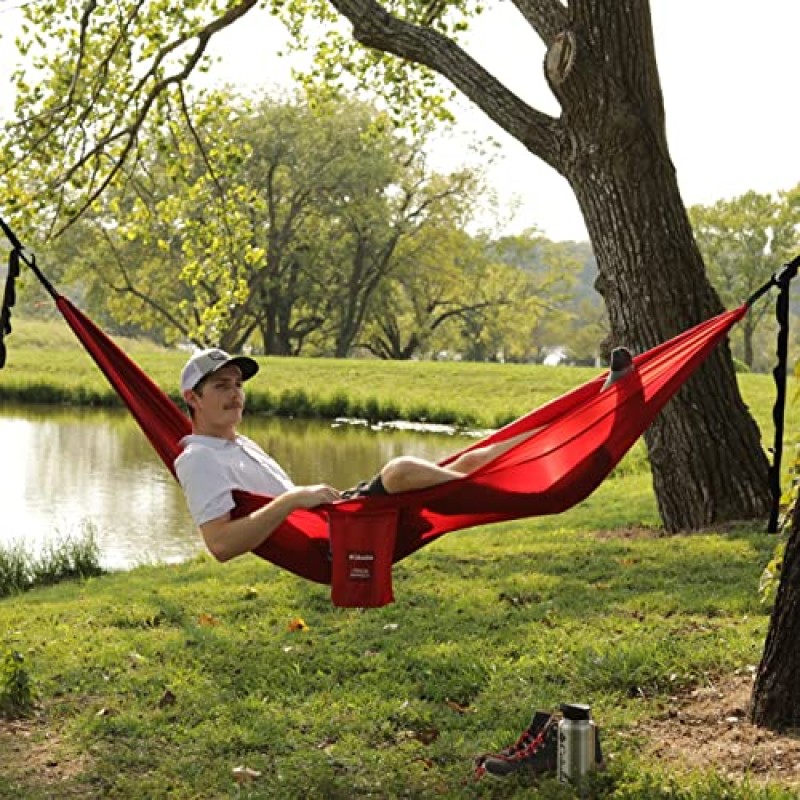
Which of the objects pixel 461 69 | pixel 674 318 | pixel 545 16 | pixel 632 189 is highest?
pixel 545 16

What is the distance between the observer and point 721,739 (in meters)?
3.15

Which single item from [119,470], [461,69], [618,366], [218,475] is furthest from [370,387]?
[218,475]

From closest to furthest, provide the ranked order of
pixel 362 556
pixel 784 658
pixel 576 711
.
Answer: pixel 576 711, pixel 784 658, pixel 362 556

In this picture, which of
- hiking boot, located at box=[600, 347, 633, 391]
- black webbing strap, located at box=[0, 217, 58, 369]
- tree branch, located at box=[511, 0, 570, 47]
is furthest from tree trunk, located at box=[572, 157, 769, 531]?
black webbing strap, located at box=[0, 217, 58, 369]

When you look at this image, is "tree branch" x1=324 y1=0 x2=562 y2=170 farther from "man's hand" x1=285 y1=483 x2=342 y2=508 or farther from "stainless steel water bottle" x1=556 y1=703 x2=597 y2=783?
"stainless steel water bottle" x1=556 y1=703 x2=597 y2=783

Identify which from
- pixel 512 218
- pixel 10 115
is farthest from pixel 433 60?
pixel 512 218

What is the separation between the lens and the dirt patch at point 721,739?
2.96 metres

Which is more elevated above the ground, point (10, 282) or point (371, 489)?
point (10, 282)

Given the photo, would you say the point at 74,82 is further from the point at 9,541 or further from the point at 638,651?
the point at 638,651

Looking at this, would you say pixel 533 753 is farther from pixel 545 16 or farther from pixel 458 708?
pixel 545 16

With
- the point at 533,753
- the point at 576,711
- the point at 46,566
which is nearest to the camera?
the point at 576,711

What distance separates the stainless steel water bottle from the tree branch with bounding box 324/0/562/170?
3218 millimetres

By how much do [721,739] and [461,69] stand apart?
3.48 m

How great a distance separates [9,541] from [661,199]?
15.3ft
